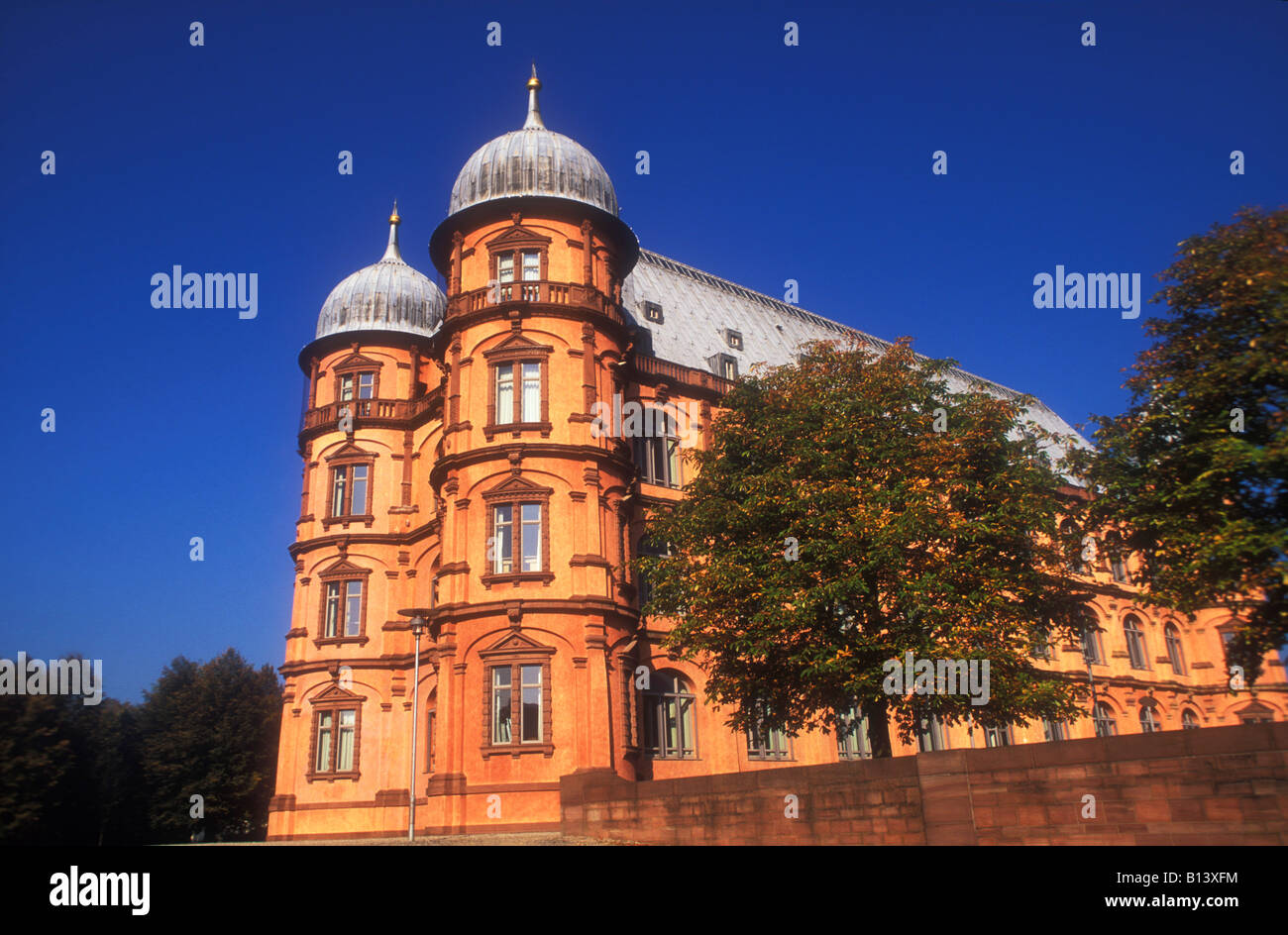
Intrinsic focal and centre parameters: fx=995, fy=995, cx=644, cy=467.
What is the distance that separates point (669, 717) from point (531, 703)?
6.23 meters

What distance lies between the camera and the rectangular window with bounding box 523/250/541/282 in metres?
36.3

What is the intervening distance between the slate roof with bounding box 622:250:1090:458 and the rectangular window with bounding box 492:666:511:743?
1527 centimetres

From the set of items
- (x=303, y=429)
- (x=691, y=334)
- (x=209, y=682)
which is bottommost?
(x=209, y=682)

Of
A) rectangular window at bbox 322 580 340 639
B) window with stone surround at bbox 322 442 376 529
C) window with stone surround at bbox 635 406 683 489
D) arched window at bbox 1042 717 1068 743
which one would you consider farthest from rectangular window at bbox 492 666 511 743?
arched window at bbox 1042 717 1068 743

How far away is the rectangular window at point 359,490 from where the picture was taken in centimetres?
4291

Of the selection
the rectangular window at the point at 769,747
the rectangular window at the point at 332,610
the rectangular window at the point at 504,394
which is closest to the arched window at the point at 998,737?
the rectangular window at the point at 769,747

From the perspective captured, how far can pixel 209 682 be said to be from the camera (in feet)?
188

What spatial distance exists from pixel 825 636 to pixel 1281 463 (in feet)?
35.3

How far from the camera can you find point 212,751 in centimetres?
5553

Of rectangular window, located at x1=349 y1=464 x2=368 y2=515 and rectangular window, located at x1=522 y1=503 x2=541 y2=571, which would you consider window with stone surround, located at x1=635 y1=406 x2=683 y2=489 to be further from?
rectangular window, located at x1=349 y1=464 x2=368 y2=515

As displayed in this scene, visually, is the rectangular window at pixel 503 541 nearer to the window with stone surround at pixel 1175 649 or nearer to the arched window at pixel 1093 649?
the arched window at pixel 1093 649
